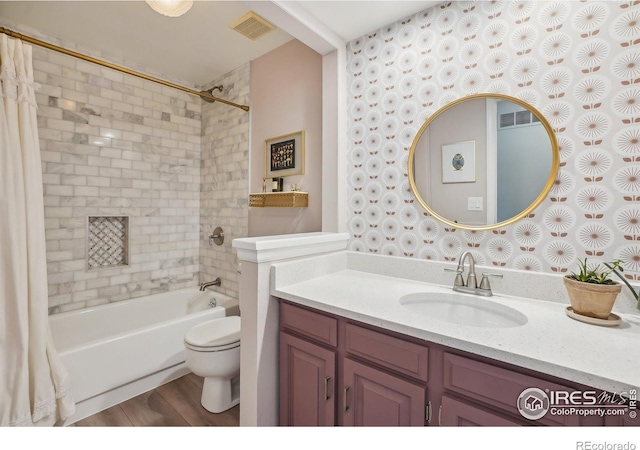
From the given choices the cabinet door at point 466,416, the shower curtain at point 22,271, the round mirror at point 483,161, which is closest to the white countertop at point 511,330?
the cabinet door at point 466,416

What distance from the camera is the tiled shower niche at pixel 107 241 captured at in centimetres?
255

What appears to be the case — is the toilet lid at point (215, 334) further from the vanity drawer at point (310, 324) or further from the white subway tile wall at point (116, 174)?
the white subway tile wall at point (116, 174)

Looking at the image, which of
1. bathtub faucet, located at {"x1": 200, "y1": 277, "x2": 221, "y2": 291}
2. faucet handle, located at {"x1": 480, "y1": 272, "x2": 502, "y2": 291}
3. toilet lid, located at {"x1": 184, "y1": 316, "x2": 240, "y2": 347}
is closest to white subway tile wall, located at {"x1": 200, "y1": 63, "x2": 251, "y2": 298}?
bathtub faucet, located at {"x1": 200, "y1": 277, "x2": 221, "y2": 291}

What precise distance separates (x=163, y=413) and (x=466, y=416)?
70.9 inches

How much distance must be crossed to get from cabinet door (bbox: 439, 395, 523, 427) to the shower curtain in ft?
6.58

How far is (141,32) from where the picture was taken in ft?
7.39

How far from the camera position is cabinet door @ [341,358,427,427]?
1.01m

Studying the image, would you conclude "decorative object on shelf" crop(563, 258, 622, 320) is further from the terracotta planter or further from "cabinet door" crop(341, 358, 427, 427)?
"cabinet door" crop(341, 358, 427, 427)

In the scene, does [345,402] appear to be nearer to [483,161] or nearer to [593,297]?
[593,297]

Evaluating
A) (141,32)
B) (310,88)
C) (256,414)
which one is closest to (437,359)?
(256,414)

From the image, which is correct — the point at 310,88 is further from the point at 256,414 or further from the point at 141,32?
the point at 256,414

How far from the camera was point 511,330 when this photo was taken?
3.22ft

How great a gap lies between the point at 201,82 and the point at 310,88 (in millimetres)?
1611
